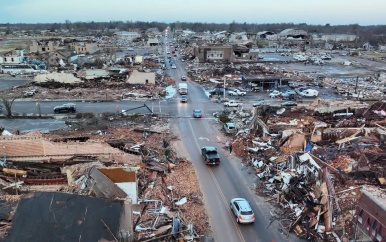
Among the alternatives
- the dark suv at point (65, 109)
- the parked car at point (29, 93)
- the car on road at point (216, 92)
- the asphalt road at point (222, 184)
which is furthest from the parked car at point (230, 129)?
the parked car at point (29, 93)

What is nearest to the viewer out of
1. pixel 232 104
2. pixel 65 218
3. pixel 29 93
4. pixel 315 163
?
pixel 65 218

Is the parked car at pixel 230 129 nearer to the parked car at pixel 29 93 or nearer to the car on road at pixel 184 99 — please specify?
the car on road at pixel 184 99

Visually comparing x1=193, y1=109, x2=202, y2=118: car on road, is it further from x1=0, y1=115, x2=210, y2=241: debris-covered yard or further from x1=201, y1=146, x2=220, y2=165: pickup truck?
x1=201, y1=146, x2=220, y2=165: pickup truck

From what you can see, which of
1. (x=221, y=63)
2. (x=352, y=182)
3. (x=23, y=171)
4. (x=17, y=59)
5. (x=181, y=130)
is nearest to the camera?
(x=352, y=182)

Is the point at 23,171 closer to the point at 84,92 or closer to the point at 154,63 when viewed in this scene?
the point at 84,92

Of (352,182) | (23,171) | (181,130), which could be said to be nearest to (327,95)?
(181,130)

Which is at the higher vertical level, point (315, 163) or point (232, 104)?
point (315, 163)

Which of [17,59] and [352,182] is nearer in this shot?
[352,182]

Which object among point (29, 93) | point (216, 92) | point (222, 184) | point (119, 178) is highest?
point (119, 178)

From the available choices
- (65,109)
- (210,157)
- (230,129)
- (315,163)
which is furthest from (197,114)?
(315,163)

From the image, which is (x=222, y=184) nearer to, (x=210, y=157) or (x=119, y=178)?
(x=210, y=157)
